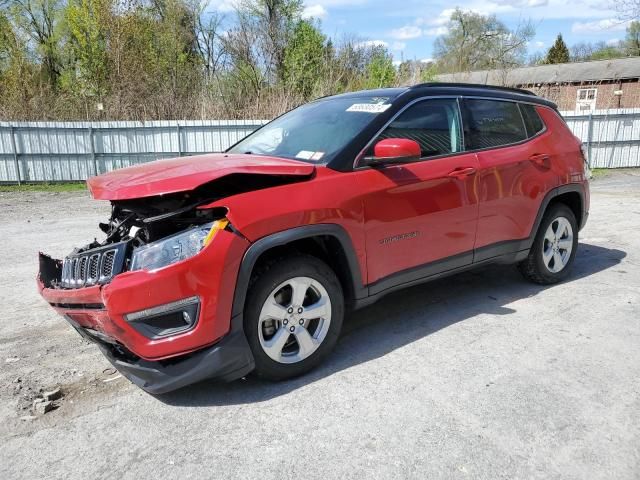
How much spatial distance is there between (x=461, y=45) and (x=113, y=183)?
165 feet

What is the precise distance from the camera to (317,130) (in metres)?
4.01

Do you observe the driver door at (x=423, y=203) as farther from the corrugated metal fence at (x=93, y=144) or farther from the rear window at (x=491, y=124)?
the corrugated metal fence at (x=93, y=144)

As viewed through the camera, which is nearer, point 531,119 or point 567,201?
point 531,119

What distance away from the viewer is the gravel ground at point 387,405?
8.36 ft

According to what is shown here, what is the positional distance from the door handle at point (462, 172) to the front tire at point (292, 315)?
1336 mm

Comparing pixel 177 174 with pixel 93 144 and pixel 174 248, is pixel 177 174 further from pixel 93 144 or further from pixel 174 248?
pixel 93 144

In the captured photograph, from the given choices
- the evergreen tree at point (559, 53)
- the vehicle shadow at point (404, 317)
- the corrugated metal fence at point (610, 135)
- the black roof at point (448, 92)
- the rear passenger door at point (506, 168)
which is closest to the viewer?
the vehicle shadow at point (404, 317)

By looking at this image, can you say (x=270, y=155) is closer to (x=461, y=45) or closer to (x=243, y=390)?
(x=243, y=390)

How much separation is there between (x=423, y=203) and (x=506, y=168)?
1.08 metres

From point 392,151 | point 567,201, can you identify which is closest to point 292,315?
point 392,151

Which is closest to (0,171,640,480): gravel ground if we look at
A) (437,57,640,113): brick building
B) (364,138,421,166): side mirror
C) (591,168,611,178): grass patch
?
(364,138,421,166): side mirror

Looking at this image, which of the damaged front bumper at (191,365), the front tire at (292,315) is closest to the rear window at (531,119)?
the front tire at (292,315)

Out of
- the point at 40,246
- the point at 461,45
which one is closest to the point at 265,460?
the point at 40,246

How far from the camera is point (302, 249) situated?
135 inches
